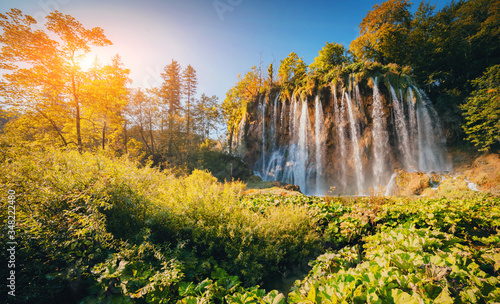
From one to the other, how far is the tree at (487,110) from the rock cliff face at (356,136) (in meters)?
2.02

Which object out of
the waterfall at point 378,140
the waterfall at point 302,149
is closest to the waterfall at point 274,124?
the waterfall at point 302,149

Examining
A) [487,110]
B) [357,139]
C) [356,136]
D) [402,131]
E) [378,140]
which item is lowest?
[378,140]

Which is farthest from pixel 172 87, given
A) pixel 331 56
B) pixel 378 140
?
pixel 378 140

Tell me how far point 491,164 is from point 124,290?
1976 centimetres

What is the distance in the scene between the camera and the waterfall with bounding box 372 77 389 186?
15.0 metres

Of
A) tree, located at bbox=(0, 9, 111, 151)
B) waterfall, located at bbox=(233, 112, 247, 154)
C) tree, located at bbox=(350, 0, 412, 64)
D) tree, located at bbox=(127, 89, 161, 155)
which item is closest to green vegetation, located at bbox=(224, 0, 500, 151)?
tree, located at bbox=(350, 0, 412, 64)

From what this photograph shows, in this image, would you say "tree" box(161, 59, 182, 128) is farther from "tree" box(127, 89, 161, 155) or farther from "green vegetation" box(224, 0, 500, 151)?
"green vegetation" box(224, 0, 500, 151)

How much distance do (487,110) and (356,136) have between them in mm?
7424

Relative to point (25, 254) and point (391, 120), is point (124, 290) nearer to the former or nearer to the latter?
point (25, 254)

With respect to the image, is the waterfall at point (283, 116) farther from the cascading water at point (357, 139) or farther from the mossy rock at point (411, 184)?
the mossy rock at point (411, 184)

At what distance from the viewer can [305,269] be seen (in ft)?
9.59

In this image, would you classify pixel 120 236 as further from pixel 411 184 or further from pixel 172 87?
pixel 172 87

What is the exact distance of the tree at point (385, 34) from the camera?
1752 centimetres
